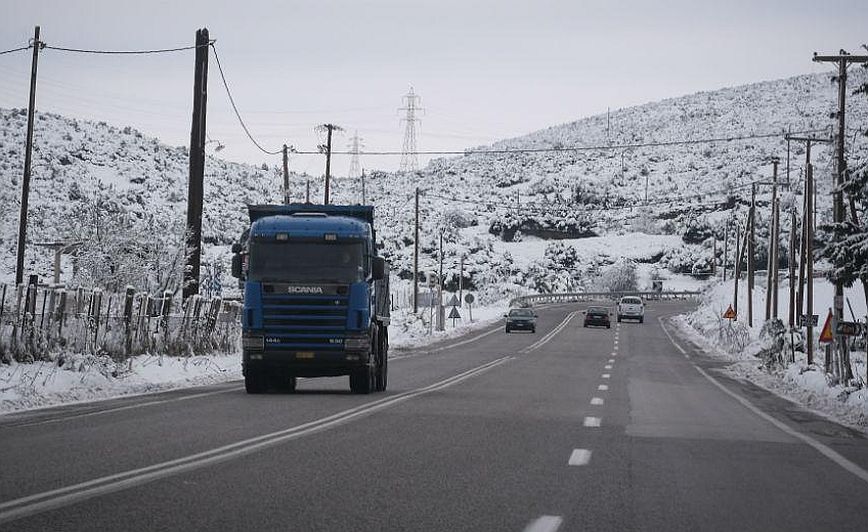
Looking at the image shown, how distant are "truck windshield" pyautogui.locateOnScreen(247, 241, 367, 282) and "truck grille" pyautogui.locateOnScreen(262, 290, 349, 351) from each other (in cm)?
37

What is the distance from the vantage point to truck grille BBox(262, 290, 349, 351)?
21438 mm

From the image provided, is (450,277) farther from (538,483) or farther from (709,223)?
(538,483)

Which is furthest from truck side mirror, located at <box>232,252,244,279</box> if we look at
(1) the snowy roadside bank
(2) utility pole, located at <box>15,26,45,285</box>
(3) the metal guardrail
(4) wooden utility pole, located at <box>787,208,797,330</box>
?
(3) the metal guardrail

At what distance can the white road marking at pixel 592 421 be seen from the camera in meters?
16.9

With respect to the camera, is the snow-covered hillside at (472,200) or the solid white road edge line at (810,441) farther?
the snow-covered hillside at (472,200)

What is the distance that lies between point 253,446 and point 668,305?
105729 millimetres

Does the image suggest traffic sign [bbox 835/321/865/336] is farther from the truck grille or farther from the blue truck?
the truck grille

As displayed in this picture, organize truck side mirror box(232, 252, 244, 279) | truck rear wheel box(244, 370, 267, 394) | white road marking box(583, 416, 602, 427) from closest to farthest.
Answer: white road marking box(583, 416, 602, 427) < truck side mirror box(232, 252, 244, 279) < truck rear wheel box(244, 370, 267, 394)

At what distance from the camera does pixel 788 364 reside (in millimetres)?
38500

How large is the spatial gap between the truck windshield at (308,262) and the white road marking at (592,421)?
5.37 m

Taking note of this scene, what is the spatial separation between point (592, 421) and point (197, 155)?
19.4 metres

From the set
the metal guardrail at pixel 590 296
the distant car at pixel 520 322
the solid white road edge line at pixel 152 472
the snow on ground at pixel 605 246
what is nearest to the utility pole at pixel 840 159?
the solid white road edge line at pixel 152 472

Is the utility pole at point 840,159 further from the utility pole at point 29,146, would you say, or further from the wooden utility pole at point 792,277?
the utility pole at point 29,146

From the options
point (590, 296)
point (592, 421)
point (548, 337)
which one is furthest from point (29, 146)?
point (590, 296)
